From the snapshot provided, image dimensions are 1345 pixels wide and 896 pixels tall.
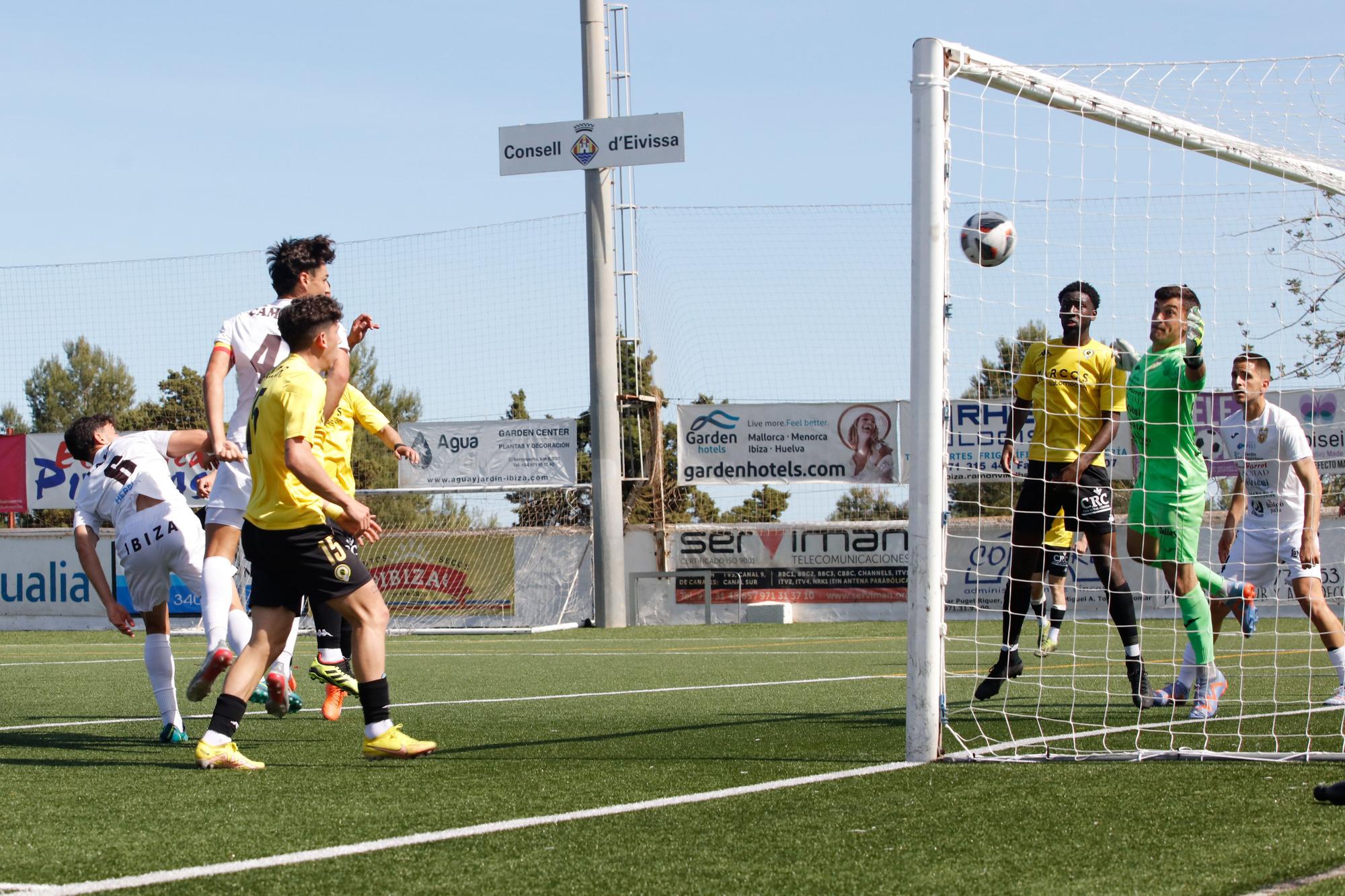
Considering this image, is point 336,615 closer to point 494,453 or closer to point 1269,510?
point 1269,510

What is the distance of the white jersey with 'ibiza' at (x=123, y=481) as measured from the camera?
648 cm

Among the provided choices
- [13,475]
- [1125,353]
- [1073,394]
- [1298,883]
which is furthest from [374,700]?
[13,475]

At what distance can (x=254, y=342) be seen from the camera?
21.2ft

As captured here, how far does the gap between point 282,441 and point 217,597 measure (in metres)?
1.55

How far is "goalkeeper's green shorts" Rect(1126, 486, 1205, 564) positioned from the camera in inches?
257

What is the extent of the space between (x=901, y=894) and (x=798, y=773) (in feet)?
5.64

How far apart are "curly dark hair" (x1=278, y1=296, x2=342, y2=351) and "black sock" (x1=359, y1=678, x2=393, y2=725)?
4.15 feet

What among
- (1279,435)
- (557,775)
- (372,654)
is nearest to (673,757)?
(557,775)

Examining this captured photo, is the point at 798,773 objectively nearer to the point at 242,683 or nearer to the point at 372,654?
the point at 372,654

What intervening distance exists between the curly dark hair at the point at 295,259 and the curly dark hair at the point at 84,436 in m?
1.00

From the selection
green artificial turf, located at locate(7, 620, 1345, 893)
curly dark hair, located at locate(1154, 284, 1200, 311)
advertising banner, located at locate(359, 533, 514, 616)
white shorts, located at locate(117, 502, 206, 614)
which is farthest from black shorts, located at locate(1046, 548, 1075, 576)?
advertising banner, located at locate(359, 533, 514, 616)

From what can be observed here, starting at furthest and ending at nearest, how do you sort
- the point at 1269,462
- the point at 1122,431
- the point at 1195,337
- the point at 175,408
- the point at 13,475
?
the point at 175,408
the point at 13,475
the point at 1122,431
the point at 1269,462
the point at 1195,337

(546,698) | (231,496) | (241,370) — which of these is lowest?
(546,698)

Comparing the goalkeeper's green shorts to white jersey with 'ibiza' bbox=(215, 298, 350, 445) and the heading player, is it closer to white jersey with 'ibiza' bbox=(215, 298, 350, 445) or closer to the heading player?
the heading player
